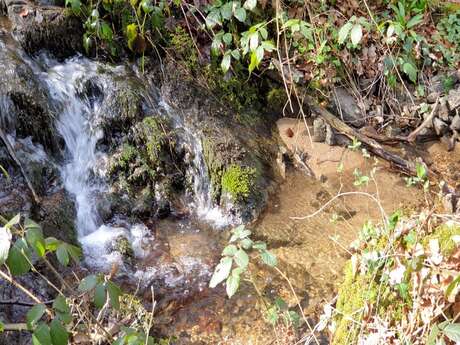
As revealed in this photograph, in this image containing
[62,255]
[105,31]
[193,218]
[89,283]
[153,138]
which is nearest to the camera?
[62,255]

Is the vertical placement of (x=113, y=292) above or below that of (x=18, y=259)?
below

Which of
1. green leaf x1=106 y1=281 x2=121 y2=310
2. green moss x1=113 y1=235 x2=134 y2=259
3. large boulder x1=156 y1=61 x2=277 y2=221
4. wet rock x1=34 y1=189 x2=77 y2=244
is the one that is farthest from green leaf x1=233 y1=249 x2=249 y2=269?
large boulder x1=156 y1=61 x2=277 y2=221

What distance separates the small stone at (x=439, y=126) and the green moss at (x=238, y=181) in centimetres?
234

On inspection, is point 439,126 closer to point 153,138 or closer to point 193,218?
point 193,218

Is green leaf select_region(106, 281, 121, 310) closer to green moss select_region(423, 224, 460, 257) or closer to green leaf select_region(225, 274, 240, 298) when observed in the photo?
green leaf select_region(225, 274, 240, 298)

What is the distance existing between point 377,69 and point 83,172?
3.60 meters

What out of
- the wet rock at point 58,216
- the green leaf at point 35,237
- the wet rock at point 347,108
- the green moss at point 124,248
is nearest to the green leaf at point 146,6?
the wet rock at point 58,216

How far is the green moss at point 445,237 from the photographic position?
1907 mm

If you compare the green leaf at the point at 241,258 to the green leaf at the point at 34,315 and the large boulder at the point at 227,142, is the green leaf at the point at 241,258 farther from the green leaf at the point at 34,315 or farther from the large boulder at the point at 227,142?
the large boulder at the point at 227,142

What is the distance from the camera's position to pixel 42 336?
1654 mm

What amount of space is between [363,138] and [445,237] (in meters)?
3.10

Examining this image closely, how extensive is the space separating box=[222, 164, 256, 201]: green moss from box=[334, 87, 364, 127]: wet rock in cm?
151

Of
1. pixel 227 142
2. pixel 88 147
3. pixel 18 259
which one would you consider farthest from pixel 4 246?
pixel 227 142

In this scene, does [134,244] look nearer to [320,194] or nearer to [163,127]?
[163,127]
